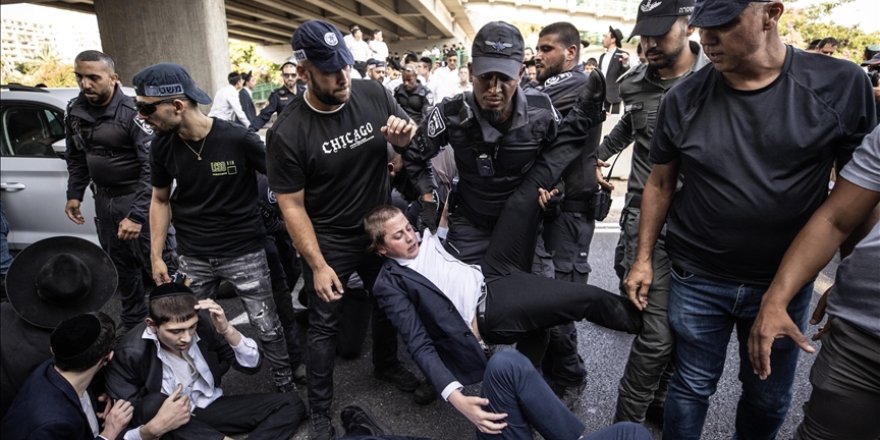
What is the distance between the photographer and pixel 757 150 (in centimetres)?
151

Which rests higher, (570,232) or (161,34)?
(161,34)

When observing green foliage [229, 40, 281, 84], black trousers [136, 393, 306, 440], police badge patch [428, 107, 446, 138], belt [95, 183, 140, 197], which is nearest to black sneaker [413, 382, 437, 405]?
black trousers [136, 393, 306, 440]

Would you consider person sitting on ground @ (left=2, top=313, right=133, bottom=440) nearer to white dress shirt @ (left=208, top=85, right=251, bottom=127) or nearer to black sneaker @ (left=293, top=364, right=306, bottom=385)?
black sneaker @ (left=293, top=364, right=306, bottom=385)

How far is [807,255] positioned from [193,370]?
2.55 metres

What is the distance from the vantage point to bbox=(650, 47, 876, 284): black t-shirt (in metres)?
1.45

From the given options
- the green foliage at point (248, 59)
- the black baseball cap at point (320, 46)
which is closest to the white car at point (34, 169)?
the black baseball cap at point (320, 46)

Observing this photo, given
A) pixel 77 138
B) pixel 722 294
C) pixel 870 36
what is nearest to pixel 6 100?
pixel 77 138

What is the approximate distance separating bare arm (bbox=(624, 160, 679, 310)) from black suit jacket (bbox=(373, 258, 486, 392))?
714 mm

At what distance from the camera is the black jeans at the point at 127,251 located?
10.4ft

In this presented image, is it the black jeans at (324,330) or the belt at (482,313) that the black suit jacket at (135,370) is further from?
the belt at (482,313)

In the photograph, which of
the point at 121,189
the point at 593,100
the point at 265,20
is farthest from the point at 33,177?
the point at 265,20

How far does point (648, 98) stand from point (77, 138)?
3.51 m

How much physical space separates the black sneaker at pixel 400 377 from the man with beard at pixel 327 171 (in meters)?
0.48

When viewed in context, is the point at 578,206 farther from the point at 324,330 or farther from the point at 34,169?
the point at 34,169
